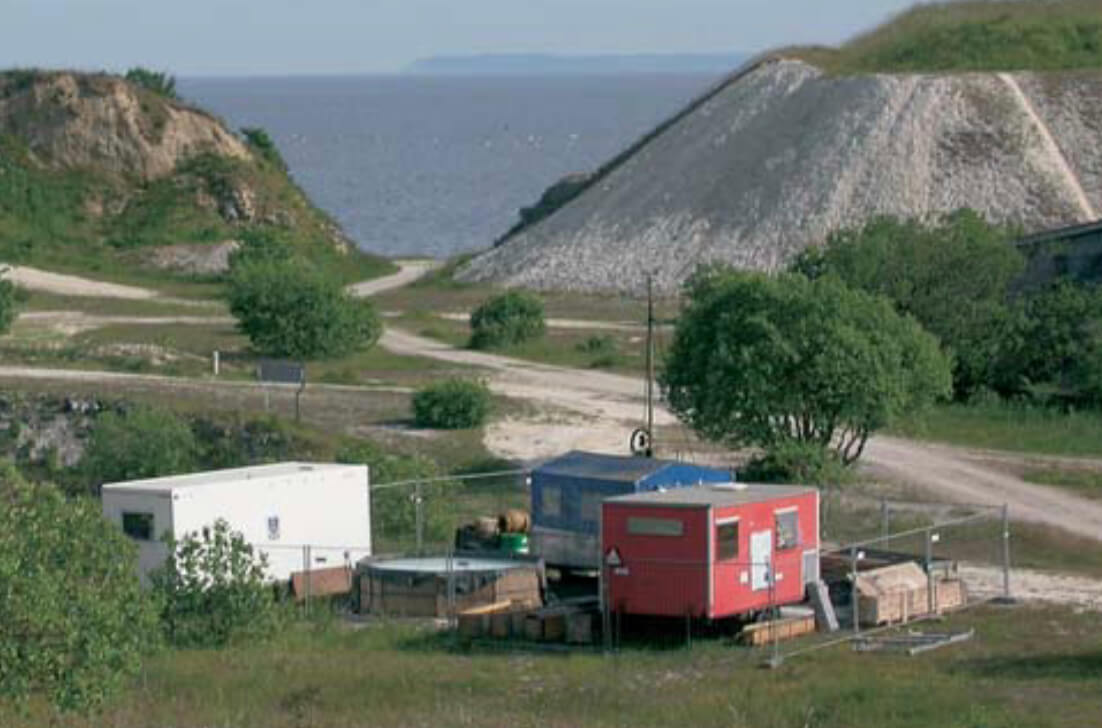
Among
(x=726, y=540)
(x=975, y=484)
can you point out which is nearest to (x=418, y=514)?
(x=726, y=540)

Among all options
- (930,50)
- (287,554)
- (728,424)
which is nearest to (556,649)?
(287,554)

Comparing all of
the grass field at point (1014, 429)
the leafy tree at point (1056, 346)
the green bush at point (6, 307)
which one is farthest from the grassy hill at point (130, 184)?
the grass field at point (1014, 429)

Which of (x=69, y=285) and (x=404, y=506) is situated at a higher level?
(x=69, y=285)

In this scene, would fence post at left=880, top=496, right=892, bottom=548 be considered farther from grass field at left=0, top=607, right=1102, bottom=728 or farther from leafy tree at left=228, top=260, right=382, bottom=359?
leafy tree at left=228, top=260, right=382, bottom=359

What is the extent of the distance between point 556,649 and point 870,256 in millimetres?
25636

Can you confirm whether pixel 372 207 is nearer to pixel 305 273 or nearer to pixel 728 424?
pixel 305 273

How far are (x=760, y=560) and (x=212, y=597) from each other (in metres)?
6.32

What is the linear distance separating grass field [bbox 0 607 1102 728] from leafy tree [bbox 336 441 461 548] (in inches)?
249

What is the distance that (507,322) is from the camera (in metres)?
61.5

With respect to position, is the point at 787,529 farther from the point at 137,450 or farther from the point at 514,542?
the point at 137,450

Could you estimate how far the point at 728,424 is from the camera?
41375 millimetres

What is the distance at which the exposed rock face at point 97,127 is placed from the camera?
293 ft

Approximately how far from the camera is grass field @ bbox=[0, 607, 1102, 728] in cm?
2550

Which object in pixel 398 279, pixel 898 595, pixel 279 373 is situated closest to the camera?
pixel 898 595
